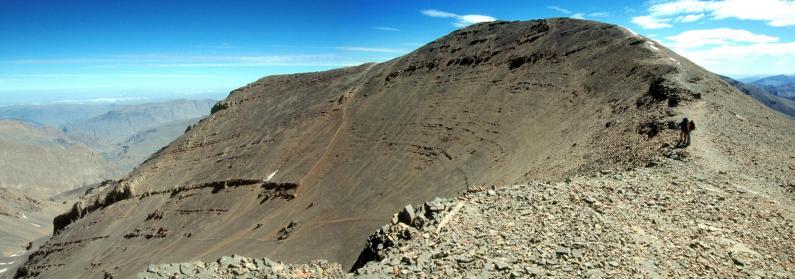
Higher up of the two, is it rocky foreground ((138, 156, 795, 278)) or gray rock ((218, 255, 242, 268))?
rocky foreground ((138, 156, 795, 278))

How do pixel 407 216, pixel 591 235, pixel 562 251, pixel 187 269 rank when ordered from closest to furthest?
pixel 562 251, pixel 591 235, pixel 187 269, pixel 407 216

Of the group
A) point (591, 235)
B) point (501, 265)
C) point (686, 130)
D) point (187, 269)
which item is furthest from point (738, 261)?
point (187, 269)

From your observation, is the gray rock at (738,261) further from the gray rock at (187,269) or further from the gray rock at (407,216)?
the gray rock at (187,269)

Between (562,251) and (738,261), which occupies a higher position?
(562,251)

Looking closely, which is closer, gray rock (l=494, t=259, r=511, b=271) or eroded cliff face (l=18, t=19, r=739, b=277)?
gray rock (l=494, t=259, r=511, b=271)

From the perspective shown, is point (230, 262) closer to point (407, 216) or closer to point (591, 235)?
point (407, 216)

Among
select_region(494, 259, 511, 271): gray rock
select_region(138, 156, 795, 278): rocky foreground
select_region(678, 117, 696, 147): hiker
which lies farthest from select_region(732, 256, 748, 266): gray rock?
select_region(678, 117, 696, 147): hiker

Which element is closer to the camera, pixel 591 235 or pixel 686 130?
pixel 591 235

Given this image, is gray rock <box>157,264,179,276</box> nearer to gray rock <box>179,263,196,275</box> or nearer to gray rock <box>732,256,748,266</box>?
gray rock <box>179,263,196,275</box>
